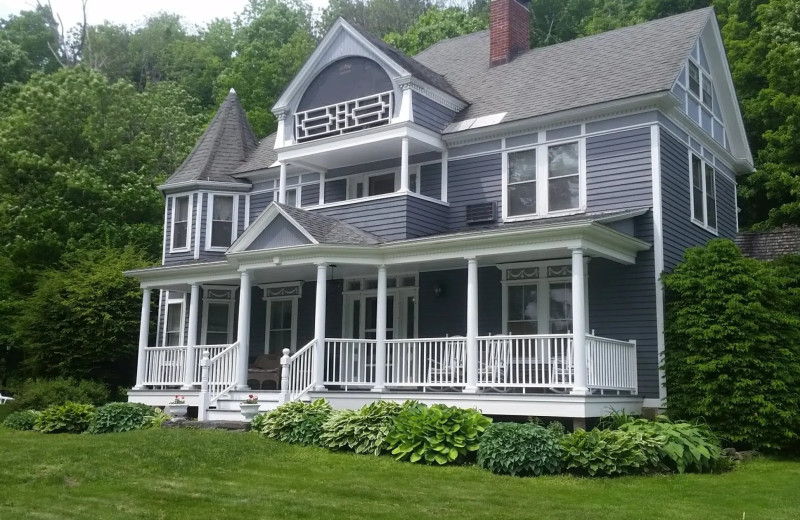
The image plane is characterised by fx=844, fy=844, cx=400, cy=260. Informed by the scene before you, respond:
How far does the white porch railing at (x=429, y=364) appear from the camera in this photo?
1488 cm

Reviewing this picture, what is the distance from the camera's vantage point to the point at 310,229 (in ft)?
53.6

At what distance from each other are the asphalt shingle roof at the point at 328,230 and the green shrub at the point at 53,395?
7.44 meters

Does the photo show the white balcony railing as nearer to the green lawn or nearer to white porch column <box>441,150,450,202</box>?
white porch column <box>441,150,450,202</box>

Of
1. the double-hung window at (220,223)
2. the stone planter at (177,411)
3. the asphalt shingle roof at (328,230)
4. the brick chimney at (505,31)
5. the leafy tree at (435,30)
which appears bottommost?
the stone planter at (177,411)

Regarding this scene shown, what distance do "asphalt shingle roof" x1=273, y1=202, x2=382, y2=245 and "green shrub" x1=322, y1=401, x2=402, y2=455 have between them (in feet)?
12.9

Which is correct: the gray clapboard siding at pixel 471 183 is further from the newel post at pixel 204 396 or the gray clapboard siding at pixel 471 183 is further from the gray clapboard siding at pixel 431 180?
the newel post at pixel 204 396

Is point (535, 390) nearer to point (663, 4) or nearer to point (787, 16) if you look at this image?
point (787, 16)

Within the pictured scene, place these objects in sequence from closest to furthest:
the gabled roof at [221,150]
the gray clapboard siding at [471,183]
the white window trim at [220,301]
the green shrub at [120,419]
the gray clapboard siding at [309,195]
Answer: the green shrub at [120,419] < the gray clapboard siding at [471,183] < the gray clapboard siding at [309,195] < the white window trim at [220,301] < the gabled roof at [221,150]

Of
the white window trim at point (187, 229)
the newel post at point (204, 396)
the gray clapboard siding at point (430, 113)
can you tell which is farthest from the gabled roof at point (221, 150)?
the newel post at point (204, 396)

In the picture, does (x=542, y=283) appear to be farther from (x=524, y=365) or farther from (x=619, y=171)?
(x=524, y=365)

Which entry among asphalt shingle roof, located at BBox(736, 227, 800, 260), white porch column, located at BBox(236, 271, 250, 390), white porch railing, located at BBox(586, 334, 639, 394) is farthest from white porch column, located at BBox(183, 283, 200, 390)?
asphalt shingle roof, located at BBox(736, 227, 800, 260)

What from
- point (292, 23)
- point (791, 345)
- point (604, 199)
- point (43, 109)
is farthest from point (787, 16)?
point (292, 23)

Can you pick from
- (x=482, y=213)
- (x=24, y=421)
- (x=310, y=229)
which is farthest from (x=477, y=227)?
(x=24, y=421)

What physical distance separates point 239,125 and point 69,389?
Answer: 8530 millimetres
